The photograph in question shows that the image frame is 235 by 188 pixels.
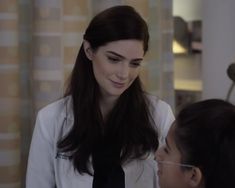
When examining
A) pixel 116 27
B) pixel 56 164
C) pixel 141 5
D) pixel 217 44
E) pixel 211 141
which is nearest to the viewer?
pixel 211 141

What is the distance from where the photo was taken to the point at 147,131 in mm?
1360

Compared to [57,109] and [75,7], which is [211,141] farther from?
[75,7]

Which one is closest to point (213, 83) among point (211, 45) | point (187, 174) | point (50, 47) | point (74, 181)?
point (211, 45)

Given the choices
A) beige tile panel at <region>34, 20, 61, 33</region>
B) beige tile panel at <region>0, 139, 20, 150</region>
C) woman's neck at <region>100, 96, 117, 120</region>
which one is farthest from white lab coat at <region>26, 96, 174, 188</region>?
beige tile panel at <region>34, 20, 61, 33</region>

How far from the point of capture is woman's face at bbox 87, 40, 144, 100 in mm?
1201

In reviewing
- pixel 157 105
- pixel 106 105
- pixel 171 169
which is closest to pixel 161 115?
pixel 157 105

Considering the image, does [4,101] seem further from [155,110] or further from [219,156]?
[219,156]

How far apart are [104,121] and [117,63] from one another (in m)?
0.23

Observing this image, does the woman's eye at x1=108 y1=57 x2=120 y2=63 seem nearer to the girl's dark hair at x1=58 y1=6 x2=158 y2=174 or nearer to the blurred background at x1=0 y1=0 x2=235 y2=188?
the girl's dark hair at x1=58 y1=6 x2=158 y2=174

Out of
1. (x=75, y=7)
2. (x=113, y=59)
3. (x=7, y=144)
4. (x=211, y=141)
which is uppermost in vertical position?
(x=75, y=7)

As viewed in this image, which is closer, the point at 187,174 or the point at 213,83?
the point at 187,174

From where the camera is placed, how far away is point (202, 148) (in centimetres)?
89

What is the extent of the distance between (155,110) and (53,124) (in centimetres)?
33

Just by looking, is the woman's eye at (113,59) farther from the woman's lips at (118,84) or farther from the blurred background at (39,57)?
the blurred background at (39,57)
